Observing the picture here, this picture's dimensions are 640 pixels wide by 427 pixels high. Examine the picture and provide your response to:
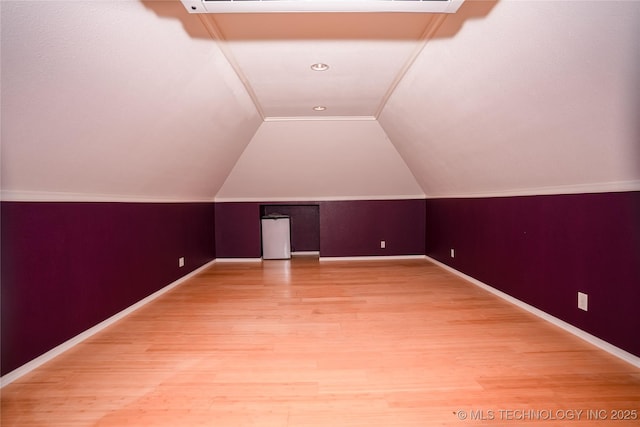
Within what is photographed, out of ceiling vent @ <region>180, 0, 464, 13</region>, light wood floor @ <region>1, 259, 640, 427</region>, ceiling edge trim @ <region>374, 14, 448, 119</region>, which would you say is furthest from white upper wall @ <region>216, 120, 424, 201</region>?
ceiling vent @ <region>180, 0, 464, 13</region>

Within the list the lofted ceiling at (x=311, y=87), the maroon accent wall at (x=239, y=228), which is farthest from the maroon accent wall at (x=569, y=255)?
the maroon accent wall at (x=239, y=228)

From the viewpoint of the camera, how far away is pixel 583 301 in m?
2.41

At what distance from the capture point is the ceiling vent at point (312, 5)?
1.61 m

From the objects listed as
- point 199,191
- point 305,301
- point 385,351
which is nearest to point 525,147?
point 385,351

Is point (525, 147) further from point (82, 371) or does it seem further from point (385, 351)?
point (82, 371)

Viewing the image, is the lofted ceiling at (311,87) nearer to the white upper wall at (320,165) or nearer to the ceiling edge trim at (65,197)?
the ceiling edge trim at (65,197)

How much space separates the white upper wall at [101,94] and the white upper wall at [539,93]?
1.84 meters

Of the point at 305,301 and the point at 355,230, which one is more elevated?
the point at 355,230

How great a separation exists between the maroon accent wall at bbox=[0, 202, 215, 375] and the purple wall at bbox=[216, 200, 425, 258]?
2012 millimetres

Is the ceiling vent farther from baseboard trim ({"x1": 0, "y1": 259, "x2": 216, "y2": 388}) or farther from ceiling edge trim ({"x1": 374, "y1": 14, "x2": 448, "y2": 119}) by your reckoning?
baseboard trim ({"x1": 0, "y1": 259, "x2": 216, "y2": 388})

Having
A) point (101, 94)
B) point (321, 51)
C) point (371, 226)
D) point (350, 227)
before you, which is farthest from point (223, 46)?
point (371, 226)

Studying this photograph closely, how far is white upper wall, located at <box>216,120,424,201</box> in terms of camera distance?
15.1ft

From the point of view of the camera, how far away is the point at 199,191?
4.93 metres

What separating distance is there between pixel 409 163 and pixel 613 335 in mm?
3384
